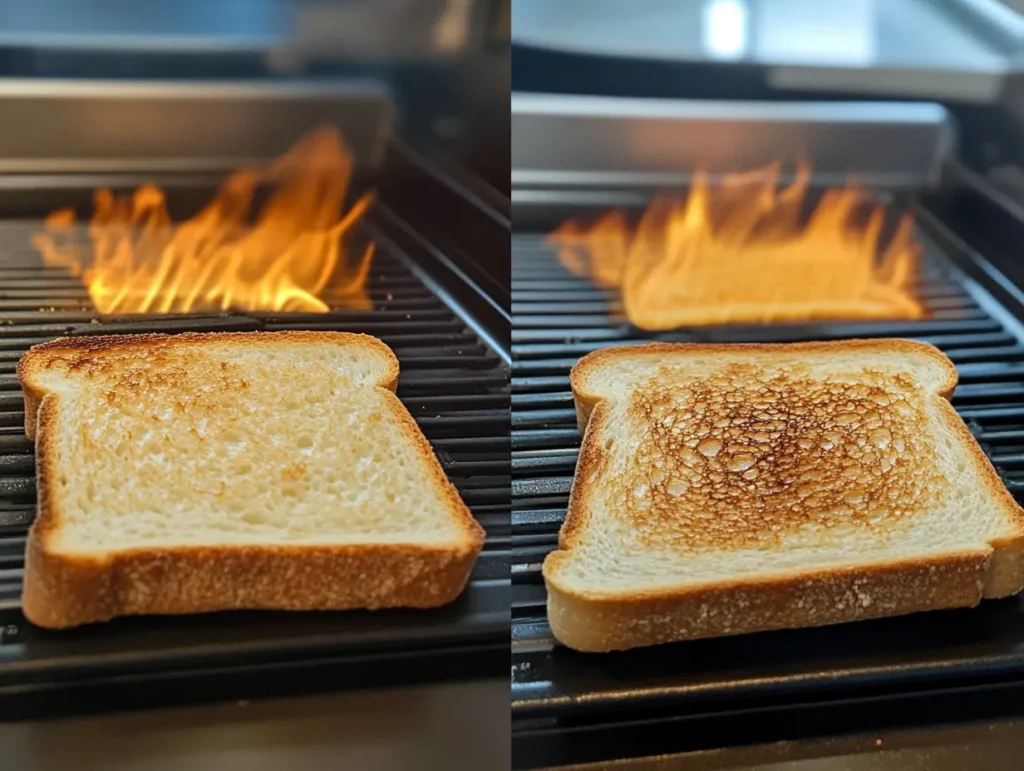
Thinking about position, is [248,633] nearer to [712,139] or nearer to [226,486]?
[226,486]

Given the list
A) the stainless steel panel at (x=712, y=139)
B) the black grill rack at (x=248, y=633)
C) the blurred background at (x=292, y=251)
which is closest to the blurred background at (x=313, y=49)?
the blurred background at (x=292, y=251)

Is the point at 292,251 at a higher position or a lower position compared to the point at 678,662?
higher

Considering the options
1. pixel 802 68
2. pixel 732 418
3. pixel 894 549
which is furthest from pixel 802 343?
pixel 802 68

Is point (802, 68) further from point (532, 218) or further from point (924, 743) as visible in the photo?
point (924, 743)

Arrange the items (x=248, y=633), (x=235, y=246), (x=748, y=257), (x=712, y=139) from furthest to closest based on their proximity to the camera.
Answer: (x=712, y=139)
(x=748, y=257)
(x=235, y=246)
(x=248, y=633)

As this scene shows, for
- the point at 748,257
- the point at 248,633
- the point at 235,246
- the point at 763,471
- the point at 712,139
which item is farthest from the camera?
the point at 712,139

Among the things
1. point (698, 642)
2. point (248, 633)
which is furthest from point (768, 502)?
point (248, 633)
